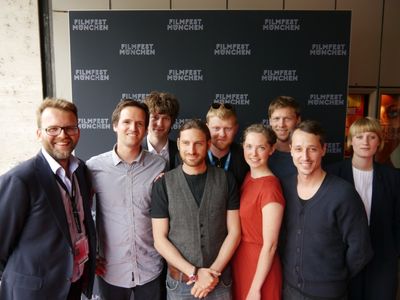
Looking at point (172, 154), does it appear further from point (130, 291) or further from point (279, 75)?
point (279, 75)

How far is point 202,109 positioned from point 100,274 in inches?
82.0

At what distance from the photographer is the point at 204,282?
1.88 meters

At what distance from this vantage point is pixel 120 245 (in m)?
2.07

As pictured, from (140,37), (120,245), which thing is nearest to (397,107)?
(140,37)

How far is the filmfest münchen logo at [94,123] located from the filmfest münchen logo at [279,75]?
1862 mm

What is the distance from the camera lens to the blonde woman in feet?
7.43

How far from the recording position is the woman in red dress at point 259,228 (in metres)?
1.88

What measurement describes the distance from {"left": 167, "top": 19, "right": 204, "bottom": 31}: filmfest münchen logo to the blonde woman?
2051 mm

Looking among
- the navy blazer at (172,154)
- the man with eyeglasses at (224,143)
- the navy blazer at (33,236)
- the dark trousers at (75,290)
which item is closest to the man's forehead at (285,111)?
the man with eyeglasses at (224,143)

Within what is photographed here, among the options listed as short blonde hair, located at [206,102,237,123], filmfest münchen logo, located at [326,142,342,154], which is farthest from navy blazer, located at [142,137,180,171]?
filmfest münchen logo, located at [326,142,342,154]

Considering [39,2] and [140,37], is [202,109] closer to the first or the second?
[140,37]

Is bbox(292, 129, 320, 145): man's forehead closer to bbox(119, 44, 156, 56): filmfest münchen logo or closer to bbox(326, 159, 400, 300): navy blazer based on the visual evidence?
bbox(326, 159, 400, 300): navy blazer

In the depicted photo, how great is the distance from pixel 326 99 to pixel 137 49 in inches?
87.3

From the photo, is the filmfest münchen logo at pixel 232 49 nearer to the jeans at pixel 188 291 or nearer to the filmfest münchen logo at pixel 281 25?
the filmfest münchen logo at pixel 281 25
